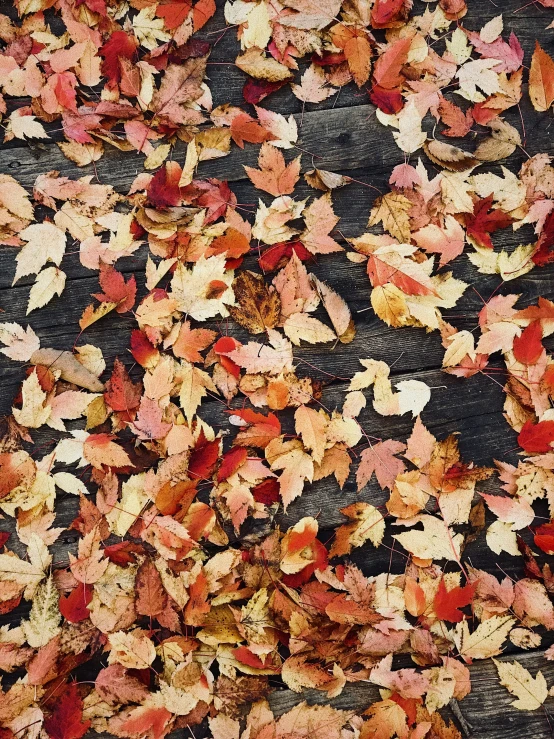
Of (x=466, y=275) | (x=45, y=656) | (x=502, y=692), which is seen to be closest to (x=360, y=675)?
(x=502, y=692)

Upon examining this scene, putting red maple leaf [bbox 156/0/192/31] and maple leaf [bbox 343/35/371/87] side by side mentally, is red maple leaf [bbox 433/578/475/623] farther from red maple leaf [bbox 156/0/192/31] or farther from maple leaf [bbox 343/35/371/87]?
red maple leaf [bbox 156/0/192/31]

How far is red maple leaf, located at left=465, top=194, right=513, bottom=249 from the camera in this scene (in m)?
2.20

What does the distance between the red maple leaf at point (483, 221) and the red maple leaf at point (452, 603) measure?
1.23m

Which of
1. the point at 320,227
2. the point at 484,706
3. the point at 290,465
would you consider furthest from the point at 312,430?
the point at 484,706

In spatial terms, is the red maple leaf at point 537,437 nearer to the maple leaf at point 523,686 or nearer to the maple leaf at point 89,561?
the maple leaf at point 523,686

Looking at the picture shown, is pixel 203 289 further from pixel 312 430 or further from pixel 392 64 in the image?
pixel 392 64

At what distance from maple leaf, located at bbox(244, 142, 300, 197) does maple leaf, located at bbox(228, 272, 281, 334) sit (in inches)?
15.1

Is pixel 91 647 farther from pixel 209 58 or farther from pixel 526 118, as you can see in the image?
pixel 526 118

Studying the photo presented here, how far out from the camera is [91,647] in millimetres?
1916

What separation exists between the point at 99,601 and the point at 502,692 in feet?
4.48

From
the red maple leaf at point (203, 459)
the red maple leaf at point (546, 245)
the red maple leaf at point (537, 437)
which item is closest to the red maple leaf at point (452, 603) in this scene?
the red maple leaf at point (537, 437)

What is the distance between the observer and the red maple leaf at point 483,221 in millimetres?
2203

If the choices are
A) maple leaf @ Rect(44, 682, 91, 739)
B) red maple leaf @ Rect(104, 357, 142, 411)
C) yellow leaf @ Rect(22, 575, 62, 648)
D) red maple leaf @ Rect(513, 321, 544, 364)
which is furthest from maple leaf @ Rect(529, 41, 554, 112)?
maple leaf @ Rect(44, 682, 91, 739)

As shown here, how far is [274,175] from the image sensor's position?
2.21m
